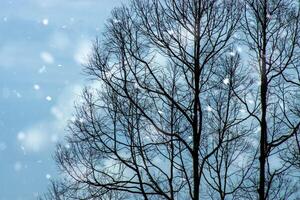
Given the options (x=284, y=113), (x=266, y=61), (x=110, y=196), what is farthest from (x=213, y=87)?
(x=110, y=196)

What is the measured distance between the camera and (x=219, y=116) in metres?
15.0

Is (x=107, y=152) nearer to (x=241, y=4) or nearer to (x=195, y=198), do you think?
(x=195, y=198)

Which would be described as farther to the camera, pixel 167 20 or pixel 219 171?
pixel 219 171

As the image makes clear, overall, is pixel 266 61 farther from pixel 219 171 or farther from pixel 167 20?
pixel 219 171

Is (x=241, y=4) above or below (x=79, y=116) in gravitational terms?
above

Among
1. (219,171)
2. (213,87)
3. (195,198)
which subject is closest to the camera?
(195,198)

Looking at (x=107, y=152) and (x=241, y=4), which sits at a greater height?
(x=241, y=4)

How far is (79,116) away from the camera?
42.1 ft

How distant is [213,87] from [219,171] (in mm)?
4078

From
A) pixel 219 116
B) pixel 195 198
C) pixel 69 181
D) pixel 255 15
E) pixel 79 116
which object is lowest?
pixel 195 198

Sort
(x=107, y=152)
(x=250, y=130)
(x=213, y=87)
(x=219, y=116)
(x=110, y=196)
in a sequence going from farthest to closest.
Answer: (x=110, y=196)
(x=219, y=116)
(x=250, y=130)
(x=213, y=87)
(x=107, y=152)

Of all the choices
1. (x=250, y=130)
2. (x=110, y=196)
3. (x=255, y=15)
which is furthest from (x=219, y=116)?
(x=110, y=196)

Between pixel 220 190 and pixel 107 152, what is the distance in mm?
4708

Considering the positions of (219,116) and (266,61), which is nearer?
(266,61)
